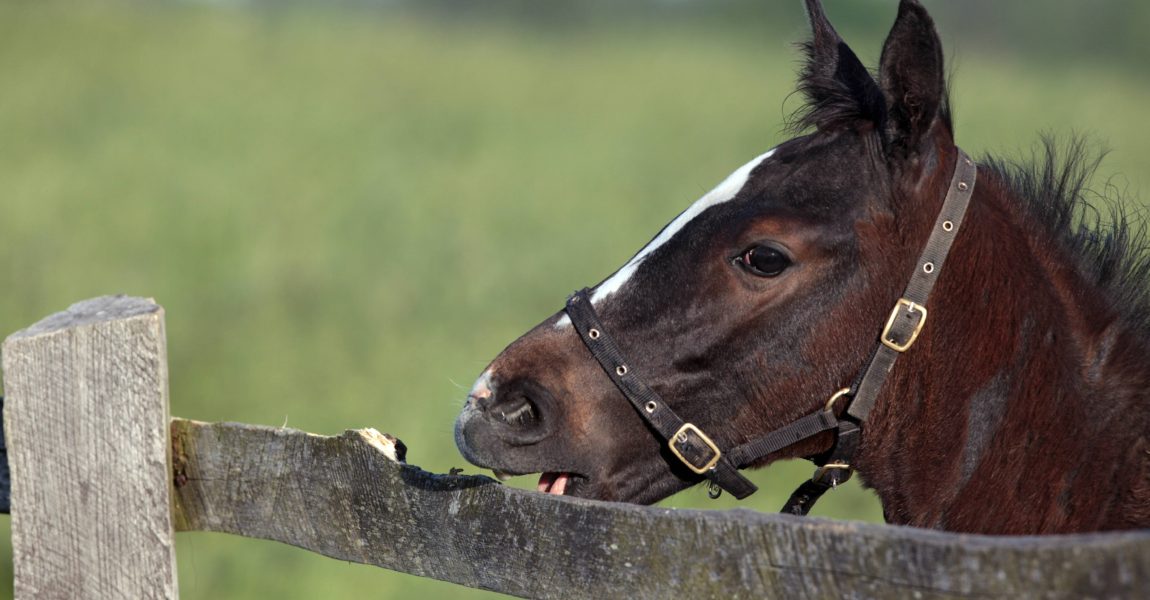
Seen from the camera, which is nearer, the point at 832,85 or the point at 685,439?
the point at 685,439

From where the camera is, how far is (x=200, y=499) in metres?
2.77

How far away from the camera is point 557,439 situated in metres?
2.90

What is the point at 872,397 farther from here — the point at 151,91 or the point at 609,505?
the point at 151,91

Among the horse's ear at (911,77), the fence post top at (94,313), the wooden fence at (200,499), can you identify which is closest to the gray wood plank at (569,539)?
the wooden fence at (200,499)

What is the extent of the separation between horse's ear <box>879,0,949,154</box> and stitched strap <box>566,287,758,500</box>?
94 cm

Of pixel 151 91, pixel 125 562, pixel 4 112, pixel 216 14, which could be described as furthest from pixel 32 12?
pixel 125 562

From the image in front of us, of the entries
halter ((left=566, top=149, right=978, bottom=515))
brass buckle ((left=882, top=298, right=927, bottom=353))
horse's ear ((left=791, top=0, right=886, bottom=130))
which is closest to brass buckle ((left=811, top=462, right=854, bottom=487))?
halter ((left=566, top=149, right=978, bottom=515))

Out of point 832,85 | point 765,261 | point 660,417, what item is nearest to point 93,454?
point 660,417

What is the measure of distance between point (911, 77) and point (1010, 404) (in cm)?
90

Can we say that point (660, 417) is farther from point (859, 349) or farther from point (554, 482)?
point (859, 349)

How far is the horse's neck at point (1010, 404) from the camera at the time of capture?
9.11 ft

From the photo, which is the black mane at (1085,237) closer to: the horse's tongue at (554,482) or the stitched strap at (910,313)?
the stitched strap at (910,313)

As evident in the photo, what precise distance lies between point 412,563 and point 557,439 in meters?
0.53

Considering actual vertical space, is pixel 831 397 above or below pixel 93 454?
below
